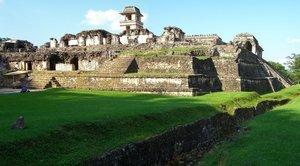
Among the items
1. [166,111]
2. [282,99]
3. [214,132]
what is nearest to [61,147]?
[166,111]

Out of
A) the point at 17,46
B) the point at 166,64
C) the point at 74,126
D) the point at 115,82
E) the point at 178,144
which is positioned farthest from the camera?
the point at 17,46

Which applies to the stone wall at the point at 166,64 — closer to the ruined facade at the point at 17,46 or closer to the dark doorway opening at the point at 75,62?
the dark doorway opening at the point at 75,62

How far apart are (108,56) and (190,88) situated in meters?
9.02

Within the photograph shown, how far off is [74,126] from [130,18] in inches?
1811

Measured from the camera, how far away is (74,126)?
499 inches

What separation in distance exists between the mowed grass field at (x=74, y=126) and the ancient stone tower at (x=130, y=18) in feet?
Answer: 121

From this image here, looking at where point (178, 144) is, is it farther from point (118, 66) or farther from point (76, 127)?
point (118, 66)

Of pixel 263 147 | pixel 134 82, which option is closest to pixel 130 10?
pixel 134 82

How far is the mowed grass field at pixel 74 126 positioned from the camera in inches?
413

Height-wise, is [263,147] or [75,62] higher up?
[75,62]

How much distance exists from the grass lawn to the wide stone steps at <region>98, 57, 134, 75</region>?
10810 mm

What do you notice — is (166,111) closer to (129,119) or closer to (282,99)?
(129,119)

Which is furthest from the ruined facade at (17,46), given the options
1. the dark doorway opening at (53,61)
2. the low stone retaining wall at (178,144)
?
the low stone retaining wall at (178,144)

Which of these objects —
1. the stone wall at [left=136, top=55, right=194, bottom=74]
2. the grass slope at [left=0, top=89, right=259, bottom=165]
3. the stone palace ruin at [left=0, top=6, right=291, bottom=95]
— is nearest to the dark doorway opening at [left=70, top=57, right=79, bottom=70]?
the stone palace ruin at [left=0, top=6, right=291, bottom=95]
